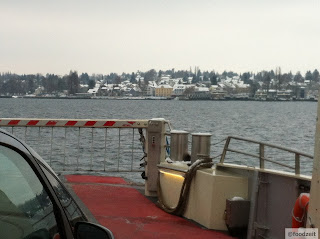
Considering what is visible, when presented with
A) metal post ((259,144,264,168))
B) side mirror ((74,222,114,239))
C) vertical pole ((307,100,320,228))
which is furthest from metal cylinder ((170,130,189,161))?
side mirror ((74,222,114,239))

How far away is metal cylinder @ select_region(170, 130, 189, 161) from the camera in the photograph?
8.45m

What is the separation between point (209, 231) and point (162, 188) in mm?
1483

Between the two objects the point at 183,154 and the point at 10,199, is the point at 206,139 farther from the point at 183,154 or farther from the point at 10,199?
the point at 10,199

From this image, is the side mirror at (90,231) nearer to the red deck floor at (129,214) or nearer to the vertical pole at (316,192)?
the vertical pole at (316,192)

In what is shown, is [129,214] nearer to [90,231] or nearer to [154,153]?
A: [154,153]

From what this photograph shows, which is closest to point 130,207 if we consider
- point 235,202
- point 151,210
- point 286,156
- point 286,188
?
point 151,210

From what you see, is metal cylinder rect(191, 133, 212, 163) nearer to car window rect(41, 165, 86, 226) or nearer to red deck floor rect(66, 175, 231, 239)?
red deck floor rect(66, 175, 231, 239)

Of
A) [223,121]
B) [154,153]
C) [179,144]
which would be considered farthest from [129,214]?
[223,121]

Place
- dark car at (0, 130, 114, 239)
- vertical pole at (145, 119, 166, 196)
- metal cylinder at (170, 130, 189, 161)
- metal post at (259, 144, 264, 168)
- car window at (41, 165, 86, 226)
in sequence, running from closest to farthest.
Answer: dark car at (0, 130, 114, 239)
car window at (41, 165, 86, 226)
metal post at (259, 144, 264, 168)
metal cylinder at (170, 130, 189, 161)
vertical pole at (145, 119, 166, 196)

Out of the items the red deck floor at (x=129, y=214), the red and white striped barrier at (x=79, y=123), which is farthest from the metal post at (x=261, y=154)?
the red and white striped barrier at (x=79, y=123)

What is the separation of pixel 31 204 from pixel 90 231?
0.26 metres

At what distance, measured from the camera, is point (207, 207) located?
7.36 m

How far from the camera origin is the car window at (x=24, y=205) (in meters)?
2.21

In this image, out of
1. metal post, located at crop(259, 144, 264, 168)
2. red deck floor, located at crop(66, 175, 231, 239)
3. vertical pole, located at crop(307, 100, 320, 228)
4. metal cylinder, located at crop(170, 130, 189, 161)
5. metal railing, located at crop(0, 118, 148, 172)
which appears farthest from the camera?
metal railing, located at crop(0, 118, 148, 172)
